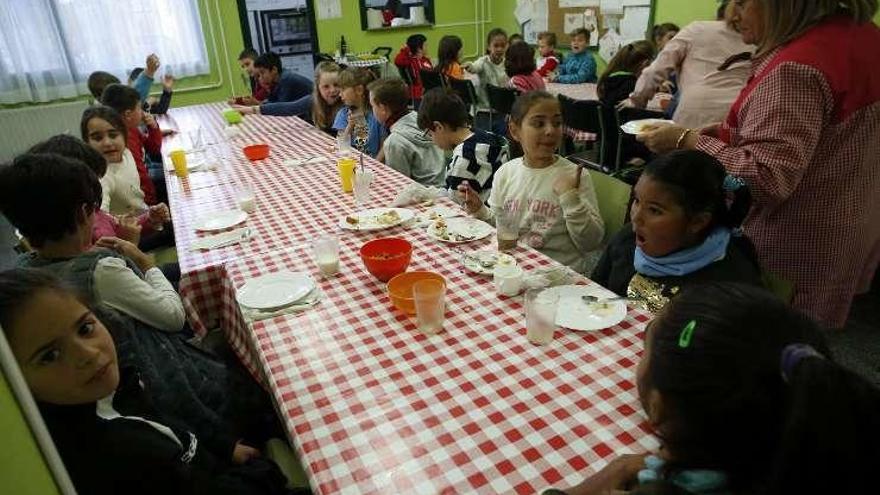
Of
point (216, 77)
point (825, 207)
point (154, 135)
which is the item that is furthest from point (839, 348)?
point (216, 77)

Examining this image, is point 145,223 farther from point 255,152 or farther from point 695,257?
point 695,257

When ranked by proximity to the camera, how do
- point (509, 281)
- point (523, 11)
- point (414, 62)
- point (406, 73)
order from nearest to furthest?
1. point (509, 281)
2. point (414, 62)
3. point (406, 73)
4. point (523, 11)

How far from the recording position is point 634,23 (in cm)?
652

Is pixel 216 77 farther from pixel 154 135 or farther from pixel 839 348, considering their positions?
pixel 839 348

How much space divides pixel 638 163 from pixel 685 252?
3.07 metres

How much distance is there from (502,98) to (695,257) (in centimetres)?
374

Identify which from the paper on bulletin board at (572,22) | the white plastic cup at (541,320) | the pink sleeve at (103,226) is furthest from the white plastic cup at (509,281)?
the paper on bulletin board at (572,22)

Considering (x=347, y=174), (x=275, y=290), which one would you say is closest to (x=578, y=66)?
(x=347, y=174)

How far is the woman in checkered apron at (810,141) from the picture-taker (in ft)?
5.42

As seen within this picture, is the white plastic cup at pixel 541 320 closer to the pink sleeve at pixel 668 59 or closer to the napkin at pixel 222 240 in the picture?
the napkin at pixel 222 240

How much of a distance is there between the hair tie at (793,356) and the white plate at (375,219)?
1.62 meters

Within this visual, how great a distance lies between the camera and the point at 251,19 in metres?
7.46

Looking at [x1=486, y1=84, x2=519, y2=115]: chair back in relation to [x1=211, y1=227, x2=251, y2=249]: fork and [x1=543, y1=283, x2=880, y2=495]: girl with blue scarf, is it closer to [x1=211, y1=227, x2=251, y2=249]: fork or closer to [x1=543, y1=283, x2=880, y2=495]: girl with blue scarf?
[x1=211, y1=227, x2=251, y2=249]: fork

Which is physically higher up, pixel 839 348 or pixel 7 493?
pixel 7 493
